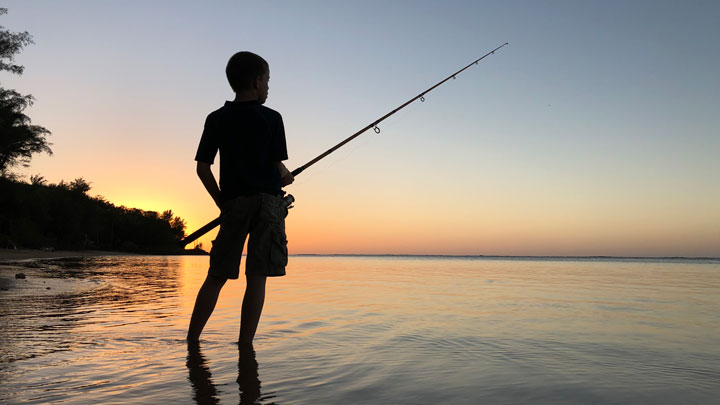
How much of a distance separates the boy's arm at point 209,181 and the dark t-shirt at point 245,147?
0.05 metres

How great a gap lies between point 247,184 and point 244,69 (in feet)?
2.75

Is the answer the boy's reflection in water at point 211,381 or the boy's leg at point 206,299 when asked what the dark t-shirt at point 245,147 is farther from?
the boy's reflection in water at point 211,381

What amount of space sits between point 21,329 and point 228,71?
2778 millimetres

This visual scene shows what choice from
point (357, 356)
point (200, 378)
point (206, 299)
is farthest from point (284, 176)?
point (200, 378)

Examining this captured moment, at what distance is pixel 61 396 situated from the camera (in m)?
2.32

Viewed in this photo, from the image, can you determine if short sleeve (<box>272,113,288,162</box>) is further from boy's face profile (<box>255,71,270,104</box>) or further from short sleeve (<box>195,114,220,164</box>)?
short sleeve (<box>195,114,220,164</box>)

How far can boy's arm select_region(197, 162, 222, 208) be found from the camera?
3.56 m

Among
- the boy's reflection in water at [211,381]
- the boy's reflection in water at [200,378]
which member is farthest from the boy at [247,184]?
the boy's reflection in water at [200,378]

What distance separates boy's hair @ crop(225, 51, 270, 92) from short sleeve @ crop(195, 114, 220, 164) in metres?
0.33

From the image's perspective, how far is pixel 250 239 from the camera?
3.46m

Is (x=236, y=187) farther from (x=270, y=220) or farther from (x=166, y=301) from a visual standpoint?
(x=166, y=301)

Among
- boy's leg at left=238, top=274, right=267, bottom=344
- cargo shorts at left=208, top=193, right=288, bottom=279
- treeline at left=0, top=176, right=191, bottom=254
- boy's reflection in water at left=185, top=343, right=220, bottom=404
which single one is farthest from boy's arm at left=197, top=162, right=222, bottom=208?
treeline at left=0, top=176, right=191, bottom=254

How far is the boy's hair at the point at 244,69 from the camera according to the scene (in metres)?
3.58

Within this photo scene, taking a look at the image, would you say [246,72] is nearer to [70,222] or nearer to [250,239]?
[250,239]
